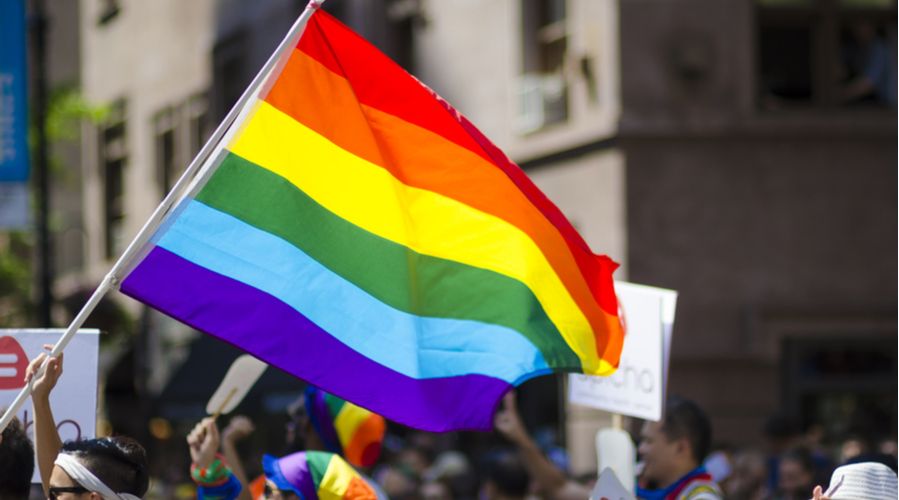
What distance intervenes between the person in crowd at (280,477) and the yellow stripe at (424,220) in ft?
3.33

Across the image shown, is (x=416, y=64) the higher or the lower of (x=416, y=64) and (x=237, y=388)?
the higher

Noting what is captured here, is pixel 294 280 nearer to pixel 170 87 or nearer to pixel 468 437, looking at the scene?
pixel 468 437

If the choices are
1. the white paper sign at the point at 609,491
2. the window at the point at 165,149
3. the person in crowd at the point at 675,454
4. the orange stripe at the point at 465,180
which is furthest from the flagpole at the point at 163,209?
the window at the point at 165,149

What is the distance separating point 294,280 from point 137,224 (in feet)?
81.4

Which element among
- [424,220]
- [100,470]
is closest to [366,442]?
[424,220]

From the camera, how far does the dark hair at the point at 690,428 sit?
7.52 m

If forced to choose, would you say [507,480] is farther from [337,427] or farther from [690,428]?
[690,428]

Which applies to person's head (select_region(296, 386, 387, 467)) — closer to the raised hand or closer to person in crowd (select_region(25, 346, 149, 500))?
the raised hand

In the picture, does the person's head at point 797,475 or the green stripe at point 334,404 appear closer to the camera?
the green stripe at point 334,404

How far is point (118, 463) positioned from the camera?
530cm

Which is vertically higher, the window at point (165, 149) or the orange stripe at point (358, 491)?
the window at point (165, 149)

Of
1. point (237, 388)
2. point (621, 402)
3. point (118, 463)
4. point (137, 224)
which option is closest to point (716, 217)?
point (621, 402)

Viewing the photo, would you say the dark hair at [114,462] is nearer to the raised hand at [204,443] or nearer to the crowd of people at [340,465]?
the crowd of people at [340,465]

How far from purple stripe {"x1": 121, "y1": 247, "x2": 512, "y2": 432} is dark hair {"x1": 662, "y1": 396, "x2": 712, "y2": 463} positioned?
4.05ft
